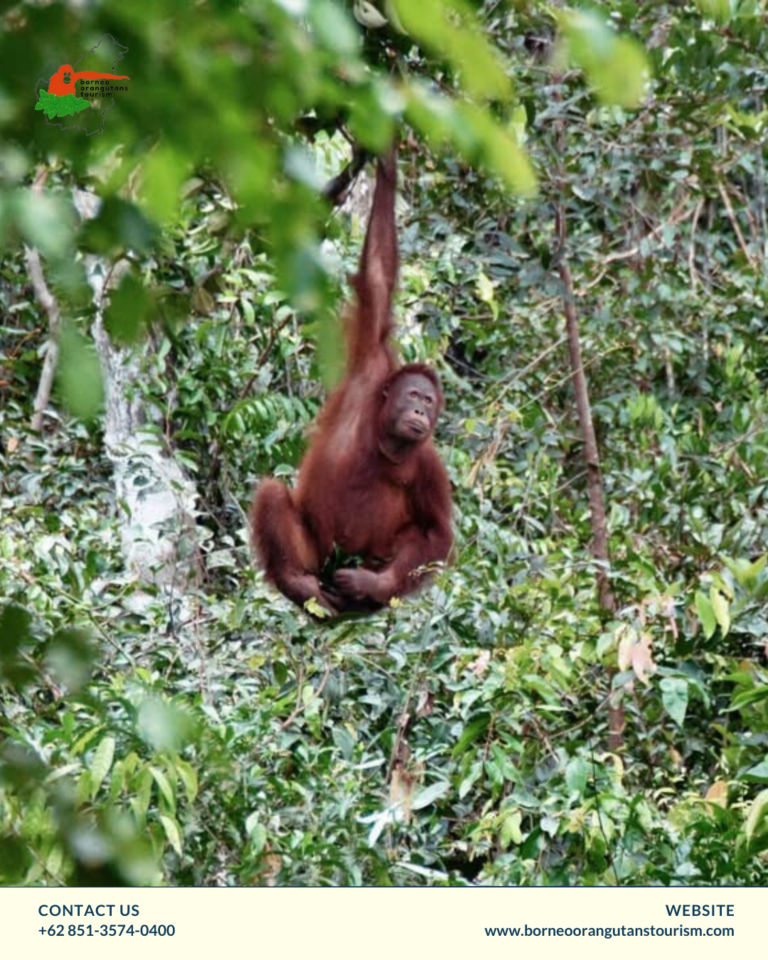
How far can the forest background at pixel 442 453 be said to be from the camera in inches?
43.4

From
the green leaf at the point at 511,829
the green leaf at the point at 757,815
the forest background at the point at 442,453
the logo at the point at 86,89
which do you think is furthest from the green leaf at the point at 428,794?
the logo at the point at 86,89

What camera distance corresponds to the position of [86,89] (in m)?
1.35

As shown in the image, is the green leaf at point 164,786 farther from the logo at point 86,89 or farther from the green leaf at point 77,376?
the green leaf at point 77,376

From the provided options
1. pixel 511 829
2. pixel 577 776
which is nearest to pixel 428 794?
pixel 511 829

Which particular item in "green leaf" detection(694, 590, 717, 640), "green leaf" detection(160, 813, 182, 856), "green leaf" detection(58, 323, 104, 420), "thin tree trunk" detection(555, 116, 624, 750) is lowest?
"green leaf" detection(160, 813, 182, 856)

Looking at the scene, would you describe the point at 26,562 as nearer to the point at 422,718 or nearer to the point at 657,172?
the point at 422,718

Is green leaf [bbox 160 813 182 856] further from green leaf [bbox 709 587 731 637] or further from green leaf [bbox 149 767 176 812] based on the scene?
green leaf [bbox 709 587 731 637]

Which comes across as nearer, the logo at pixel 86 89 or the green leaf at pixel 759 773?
the logo at pixel 86 89

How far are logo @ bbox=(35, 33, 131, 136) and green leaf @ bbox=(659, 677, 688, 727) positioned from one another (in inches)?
119

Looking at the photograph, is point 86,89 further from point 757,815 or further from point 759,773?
point 759,773

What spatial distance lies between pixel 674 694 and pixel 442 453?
2152 millimetres

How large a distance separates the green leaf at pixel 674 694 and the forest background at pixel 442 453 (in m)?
→ 0.02

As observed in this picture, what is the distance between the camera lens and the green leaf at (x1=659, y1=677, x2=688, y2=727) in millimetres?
4121

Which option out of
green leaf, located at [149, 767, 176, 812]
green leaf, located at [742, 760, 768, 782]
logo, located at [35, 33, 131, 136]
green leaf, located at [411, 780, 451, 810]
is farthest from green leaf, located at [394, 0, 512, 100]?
green leaf, located at [411, 780, 451, 810]
